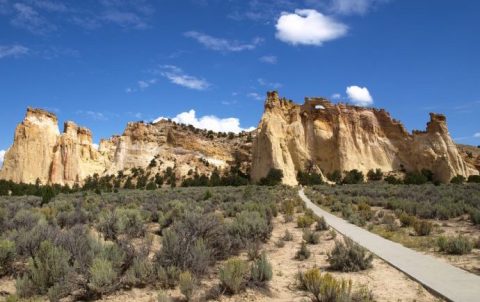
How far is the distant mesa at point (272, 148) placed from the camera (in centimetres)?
6762

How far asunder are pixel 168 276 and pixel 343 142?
66.7 meters

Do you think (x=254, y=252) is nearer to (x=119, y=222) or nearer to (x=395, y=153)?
(x=119, y=222)

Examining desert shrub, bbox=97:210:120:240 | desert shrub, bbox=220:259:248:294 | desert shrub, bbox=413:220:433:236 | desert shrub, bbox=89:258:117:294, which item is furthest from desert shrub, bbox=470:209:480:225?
desert shrub, bbox=89:258:117:294

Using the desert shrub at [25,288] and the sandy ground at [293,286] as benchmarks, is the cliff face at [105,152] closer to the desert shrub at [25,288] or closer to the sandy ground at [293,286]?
the sandy ground at [293,286]

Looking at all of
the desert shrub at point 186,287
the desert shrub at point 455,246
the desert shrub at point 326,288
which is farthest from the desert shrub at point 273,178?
the desert shrub at point 186,287

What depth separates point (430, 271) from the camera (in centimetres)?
776

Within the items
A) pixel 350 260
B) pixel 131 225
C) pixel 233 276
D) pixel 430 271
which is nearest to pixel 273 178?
pixel 131 225

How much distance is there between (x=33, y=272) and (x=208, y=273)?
3.08 meters

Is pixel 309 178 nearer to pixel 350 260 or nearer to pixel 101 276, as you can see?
pixel 350 260

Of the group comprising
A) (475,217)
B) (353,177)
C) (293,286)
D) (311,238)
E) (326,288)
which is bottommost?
(293,286)

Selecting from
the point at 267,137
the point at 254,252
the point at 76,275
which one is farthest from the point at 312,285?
the point at 267,137

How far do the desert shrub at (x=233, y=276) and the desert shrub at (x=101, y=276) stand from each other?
1.87 metres

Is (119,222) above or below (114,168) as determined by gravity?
below

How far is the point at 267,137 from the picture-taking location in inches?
2630
